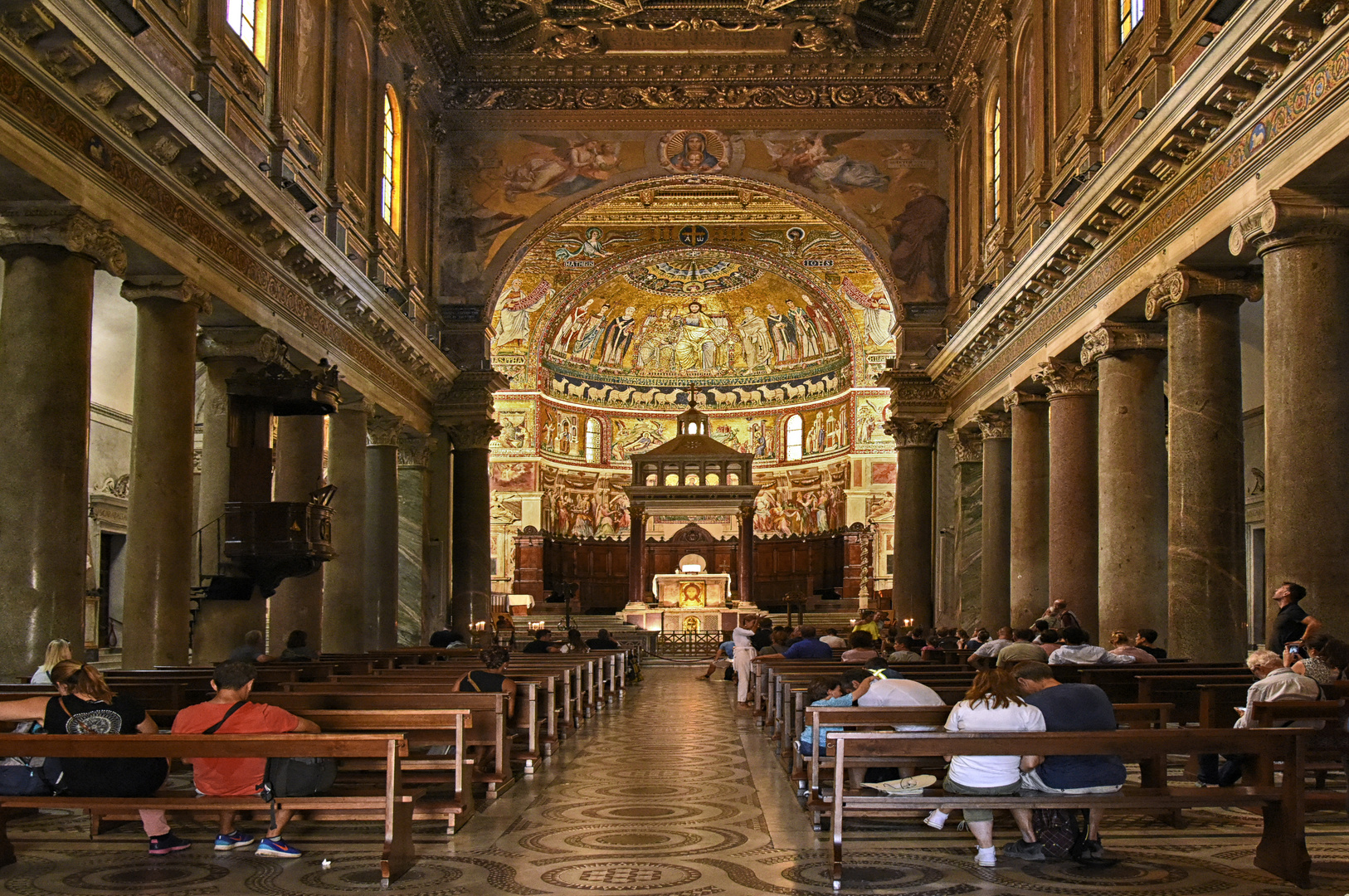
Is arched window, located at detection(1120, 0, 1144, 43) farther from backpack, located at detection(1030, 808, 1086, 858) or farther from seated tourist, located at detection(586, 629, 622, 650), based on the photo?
backpack, located at detection(1030, 808, 1086, 858)

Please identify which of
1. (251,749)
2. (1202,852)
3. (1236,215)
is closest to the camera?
(251,749)

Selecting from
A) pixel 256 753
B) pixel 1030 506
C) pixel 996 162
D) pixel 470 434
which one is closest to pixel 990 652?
pixel 1030 506

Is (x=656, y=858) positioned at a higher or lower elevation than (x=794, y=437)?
lower

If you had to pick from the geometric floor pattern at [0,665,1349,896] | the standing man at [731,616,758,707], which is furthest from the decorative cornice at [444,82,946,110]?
the geometric floor pattern at [0,665,1349,896]

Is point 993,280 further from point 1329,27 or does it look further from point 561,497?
point 561,497

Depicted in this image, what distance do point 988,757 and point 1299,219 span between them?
24.9 feet

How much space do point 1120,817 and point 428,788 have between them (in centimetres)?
464

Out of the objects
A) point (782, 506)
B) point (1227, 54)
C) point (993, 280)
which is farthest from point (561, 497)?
point (1227, 54)

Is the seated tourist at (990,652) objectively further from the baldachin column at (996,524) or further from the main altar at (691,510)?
the main altar at (691,510)

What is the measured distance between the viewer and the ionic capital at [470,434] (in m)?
30.5

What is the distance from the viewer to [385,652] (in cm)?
1894

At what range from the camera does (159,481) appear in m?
15.1

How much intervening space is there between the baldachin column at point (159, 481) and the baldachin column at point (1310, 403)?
11.6 meters

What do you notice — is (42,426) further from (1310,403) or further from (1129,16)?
(1129,16)
